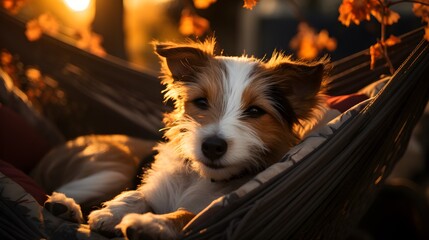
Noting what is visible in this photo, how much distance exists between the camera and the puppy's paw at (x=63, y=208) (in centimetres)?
238

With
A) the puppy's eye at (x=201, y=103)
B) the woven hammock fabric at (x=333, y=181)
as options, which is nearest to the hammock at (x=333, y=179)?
the woven hammock fabric at (x=333, y=181)

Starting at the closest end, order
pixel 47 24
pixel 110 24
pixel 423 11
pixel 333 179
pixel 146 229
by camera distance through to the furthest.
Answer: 1. pixel 146 229
2. pixel 333 179
3. pixel 423 11
4. pixel 47 24
5. pixel 110 24

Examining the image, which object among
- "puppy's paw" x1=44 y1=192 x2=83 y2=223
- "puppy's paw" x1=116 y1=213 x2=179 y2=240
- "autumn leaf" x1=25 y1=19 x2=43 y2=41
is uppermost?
"autumn leaf" x1=25 y1=19 x2=43 y2=41

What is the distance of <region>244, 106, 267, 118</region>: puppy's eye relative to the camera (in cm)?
256

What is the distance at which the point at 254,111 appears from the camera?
102 inches

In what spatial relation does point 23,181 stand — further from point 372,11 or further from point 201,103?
point 372,11

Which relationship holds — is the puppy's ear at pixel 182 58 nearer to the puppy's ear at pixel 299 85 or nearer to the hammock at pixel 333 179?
the puppy's ear at pixel 299 85

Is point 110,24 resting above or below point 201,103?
above

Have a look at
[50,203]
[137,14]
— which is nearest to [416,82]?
[50,203]

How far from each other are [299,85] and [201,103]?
456 mm

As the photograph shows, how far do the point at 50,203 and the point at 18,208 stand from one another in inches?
8.9

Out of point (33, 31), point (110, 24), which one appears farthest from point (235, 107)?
point (110, 24)

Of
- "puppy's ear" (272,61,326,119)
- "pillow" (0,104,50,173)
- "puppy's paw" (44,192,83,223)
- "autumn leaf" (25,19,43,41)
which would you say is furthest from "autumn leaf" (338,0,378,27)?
"autumn leaf" (25,19,43,41)

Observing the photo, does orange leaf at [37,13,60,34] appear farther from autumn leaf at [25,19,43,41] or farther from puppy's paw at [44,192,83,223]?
puppy's paw at [44,192,83,223]
